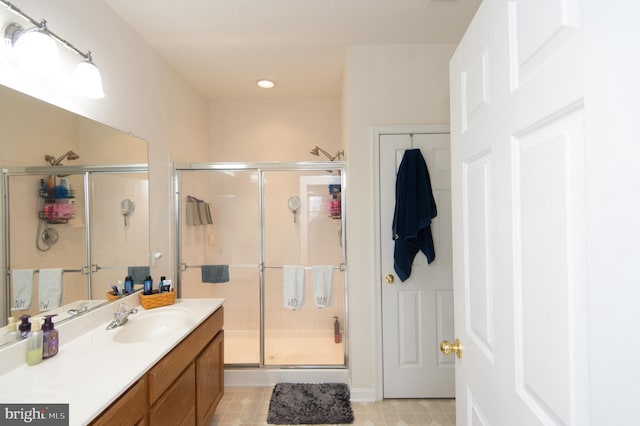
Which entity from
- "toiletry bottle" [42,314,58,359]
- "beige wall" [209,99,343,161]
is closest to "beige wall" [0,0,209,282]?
"beige wall" [209,99,343,161]

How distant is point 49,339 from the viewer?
1225 millimetres

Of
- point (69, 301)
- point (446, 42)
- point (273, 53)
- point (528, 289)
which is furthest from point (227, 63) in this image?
point (528, 289)

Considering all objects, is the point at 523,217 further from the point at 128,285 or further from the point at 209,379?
the point at 128,285

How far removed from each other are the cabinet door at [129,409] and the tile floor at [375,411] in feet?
3.49

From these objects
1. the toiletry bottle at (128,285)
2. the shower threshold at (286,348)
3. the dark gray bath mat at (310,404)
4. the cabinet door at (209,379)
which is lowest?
the dark gray bath mat at (310,404)

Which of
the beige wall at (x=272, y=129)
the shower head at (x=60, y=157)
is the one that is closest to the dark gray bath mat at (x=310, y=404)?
the shower head at (x=60, y=157)

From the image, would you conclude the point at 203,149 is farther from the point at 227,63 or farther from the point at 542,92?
the point at 542,92

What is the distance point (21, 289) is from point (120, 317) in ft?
1.54

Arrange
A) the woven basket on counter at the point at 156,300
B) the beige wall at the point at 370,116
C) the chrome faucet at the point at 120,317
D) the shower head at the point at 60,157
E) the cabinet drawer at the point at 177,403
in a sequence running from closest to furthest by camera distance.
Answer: the cabinet drawer at the point at 177,403, the shower head at the point at 60,157, the chrome faucet at the point at 120,317, the woven basket on counter at the point at 156,300, the beige wall at the point at 370,116

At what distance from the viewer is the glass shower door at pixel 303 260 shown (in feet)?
8.32

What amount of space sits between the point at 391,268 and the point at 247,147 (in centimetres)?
203

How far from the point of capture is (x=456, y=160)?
41.2 inches

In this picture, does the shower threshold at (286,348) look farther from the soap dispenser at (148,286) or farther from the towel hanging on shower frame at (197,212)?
the towel hanging on shower frame at (197,212)

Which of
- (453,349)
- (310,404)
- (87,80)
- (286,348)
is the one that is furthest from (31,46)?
(286,348)
